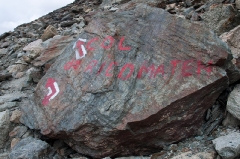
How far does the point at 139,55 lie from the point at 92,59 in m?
0.75

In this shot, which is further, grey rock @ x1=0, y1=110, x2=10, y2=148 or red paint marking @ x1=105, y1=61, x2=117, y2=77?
grey rock @ x1=0, y1=110, x2=10, y2=148

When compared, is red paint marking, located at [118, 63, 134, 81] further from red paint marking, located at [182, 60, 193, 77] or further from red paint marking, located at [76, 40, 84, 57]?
red paint marking, located at [76, 40, 84, 57]

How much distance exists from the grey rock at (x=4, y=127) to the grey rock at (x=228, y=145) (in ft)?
11.1

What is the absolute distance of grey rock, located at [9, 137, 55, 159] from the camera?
364 cm

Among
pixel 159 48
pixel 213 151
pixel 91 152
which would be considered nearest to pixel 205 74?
pixel 159 48

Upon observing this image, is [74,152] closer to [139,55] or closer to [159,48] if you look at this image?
[139,55]

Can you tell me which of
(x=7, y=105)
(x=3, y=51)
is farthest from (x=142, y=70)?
(x=3, y=51)

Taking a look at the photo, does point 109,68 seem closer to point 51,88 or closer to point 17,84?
point 51,88

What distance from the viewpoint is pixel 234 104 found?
348cm

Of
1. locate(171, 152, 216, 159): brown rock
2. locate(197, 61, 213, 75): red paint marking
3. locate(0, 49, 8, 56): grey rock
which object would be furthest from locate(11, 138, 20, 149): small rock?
locate(0, 49, 8, 56): grey rock

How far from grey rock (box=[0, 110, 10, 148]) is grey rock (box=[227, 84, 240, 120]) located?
362cm

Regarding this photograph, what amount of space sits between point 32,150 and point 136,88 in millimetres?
1751

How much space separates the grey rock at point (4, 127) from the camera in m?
4.34

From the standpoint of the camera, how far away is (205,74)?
3.44 meters
